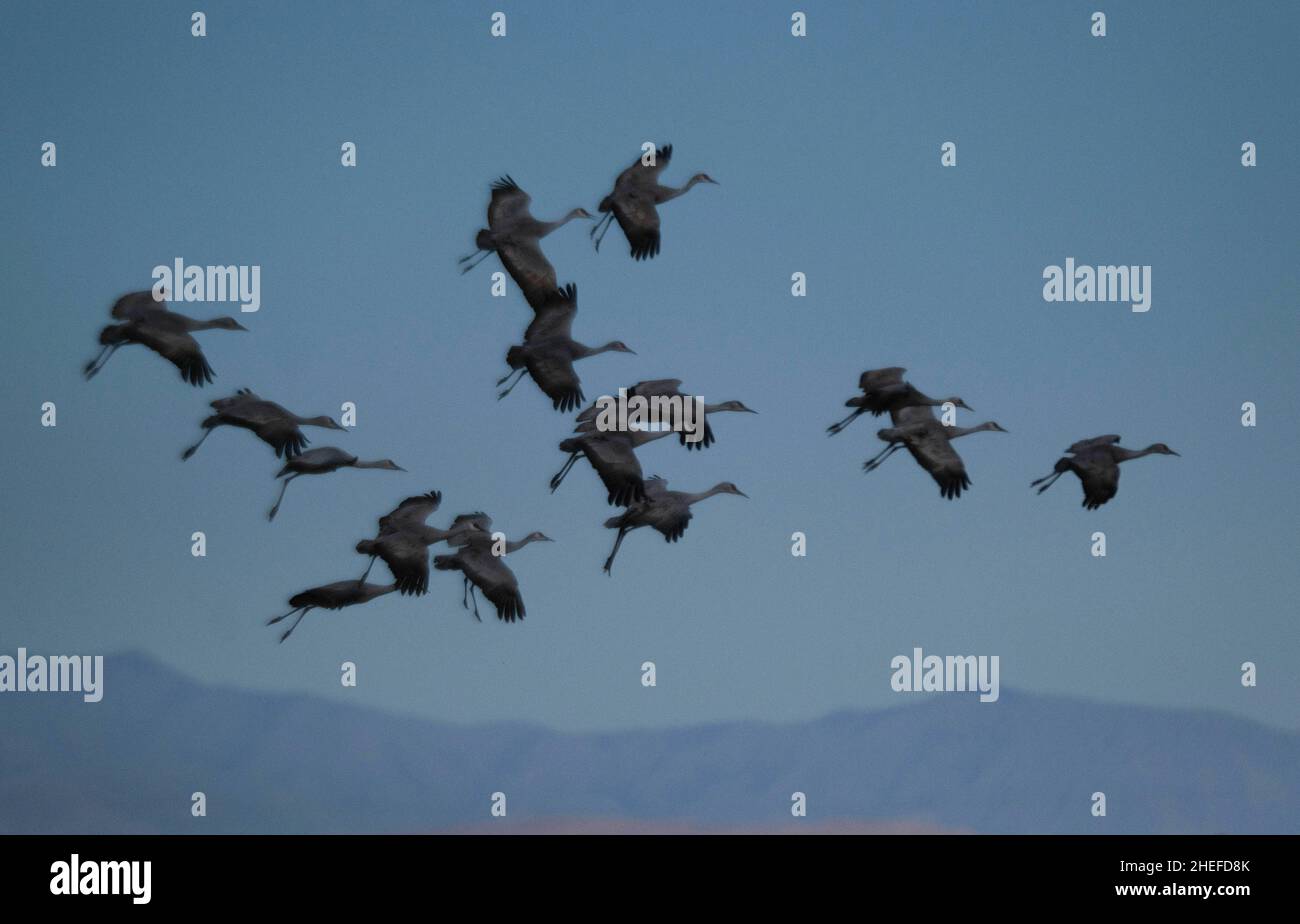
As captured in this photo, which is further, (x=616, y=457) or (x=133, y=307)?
(x=133, y=307)

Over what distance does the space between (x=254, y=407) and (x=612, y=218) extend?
9.65ft

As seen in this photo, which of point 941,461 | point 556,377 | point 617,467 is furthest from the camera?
point 941,461

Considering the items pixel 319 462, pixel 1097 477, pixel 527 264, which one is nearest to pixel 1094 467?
pixel 1097 477

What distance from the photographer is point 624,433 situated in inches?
660

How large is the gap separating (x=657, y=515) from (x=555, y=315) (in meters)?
1.61

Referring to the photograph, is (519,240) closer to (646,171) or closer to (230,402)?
(646,171)

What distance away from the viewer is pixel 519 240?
56.1 feet

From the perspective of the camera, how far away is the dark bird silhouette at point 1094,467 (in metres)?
17.3

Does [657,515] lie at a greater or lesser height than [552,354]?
lesser

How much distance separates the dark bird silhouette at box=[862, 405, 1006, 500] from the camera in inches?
679

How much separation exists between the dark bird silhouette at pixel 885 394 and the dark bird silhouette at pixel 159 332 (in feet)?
15.6

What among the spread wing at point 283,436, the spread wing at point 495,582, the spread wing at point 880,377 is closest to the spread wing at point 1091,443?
the spread wing at point 880,377

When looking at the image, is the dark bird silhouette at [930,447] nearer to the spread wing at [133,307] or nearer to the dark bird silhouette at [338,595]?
the dark bird silhouette at [338,595]
